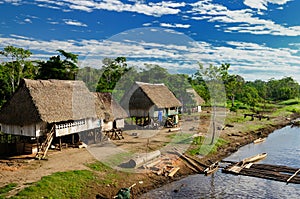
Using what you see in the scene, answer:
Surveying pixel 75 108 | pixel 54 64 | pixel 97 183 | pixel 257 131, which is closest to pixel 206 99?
pixel 257 131

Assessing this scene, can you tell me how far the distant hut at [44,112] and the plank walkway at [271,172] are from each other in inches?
483

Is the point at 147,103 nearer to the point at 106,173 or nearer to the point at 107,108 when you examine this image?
the point at 107,108

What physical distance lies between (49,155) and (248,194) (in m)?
13.7

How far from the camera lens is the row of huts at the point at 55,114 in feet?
→ 69.6

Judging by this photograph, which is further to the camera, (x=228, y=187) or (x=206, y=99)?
(x=206, y=99)

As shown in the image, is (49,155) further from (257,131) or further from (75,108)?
(257,131)

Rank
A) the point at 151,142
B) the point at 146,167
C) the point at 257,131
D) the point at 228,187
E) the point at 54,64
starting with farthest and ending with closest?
the point at 54,64, the point at 257,131, the point at 151,142, the point at 146,167, the point at 228,187

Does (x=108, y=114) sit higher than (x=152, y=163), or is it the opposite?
(x=108, y=114)

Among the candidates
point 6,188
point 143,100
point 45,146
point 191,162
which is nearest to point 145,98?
point 143,100

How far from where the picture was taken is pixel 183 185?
65.1ft

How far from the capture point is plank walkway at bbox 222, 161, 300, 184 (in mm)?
21172

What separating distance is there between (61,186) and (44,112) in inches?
255

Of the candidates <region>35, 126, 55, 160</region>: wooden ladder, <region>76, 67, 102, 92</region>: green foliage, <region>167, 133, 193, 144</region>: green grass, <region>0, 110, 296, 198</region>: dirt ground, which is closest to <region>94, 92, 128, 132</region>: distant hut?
<region>0, 110, 296, 198</region>: dirt ground

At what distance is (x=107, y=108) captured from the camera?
2844 cm
